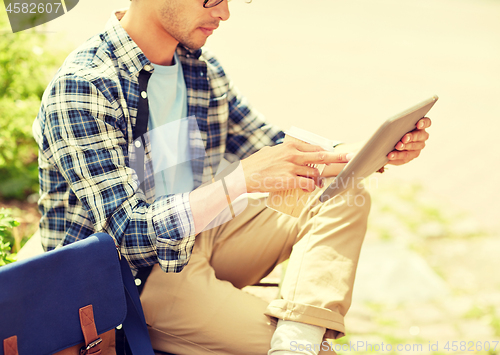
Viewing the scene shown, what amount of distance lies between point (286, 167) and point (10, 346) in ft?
3.06

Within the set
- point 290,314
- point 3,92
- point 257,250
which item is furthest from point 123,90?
point 3,92

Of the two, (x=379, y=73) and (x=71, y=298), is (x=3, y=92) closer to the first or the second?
(x=71, y=298)

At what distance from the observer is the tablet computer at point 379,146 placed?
1354mm

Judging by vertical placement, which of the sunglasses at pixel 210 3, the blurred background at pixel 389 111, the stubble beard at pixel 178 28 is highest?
the sunglasses at pixel 210 3

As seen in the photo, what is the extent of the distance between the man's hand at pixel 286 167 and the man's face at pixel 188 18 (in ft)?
2.15

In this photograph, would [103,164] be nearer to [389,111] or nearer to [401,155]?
[401,155]

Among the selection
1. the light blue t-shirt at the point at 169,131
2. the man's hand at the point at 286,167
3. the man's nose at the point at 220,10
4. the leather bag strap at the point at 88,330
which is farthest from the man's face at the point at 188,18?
the leather bag strap at the point at 88,330

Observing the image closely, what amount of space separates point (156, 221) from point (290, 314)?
557 millimetres

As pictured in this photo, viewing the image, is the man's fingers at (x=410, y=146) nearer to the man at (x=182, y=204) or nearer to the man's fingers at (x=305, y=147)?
the man at (x=182, y=204)

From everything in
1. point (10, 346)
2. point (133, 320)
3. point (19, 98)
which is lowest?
point (133, 320)

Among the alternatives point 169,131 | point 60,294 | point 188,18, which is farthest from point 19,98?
point 60,294

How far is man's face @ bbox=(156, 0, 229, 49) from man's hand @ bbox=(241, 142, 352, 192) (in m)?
0.66

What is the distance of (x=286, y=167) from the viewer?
1.48m

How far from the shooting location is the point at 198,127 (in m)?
2.01
